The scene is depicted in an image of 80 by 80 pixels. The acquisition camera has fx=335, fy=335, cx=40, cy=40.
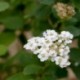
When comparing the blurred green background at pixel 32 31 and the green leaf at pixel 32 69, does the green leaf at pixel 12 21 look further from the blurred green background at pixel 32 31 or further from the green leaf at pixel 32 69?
the green leaf at pixel 32 69

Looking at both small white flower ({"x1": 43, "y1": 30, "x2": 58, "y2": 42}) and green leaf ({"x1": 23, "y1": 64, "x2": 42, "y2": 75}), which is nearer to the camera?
small white flower ({"x1": 43, "y1": 30, "x2": 58, "y2": 42})

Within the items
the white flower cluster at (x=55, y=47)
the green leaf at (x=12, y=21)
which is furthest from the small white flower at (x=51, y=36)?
the green leaf at (x=12, y=21)

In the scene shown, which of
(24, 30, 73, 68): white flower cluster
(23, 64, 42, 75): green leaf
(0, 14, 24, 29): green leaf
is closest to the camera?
(24, 30, 73, 68): white flower cluster

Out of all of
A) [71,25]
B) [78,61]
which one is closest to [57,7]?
[71,25]

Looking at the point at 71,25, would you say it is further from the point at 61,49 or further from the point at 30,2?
the point at 30,2

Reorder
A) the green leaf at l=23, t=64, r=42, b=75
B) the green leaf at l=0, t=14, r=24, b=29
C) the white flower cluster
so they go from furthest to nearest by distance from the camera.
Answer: the green leaf at l=0, t=14, r=24, b=29, the green leaf at l=23, t=64, r=42, b=75, the white flower cluster

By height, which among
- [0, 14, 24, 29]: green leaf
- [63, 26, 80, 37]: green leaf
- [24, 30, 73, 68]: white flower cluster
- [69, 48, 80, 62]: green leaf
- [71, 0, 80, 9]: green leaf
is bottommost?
[24, 30, 73, 68]: white flower cluster

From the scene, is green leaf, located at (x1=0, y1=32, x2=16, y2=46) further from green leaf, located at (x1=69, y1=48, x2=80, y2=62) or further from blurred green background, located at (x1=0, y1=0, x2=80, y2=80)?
green leaf, located at (x1=69, y1=48, x2=80, y2=62)

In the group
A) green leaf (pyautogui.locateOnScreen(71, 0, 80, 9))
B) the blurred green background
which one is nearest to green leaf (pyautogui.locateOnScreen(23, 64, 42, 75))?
the blurred green background
